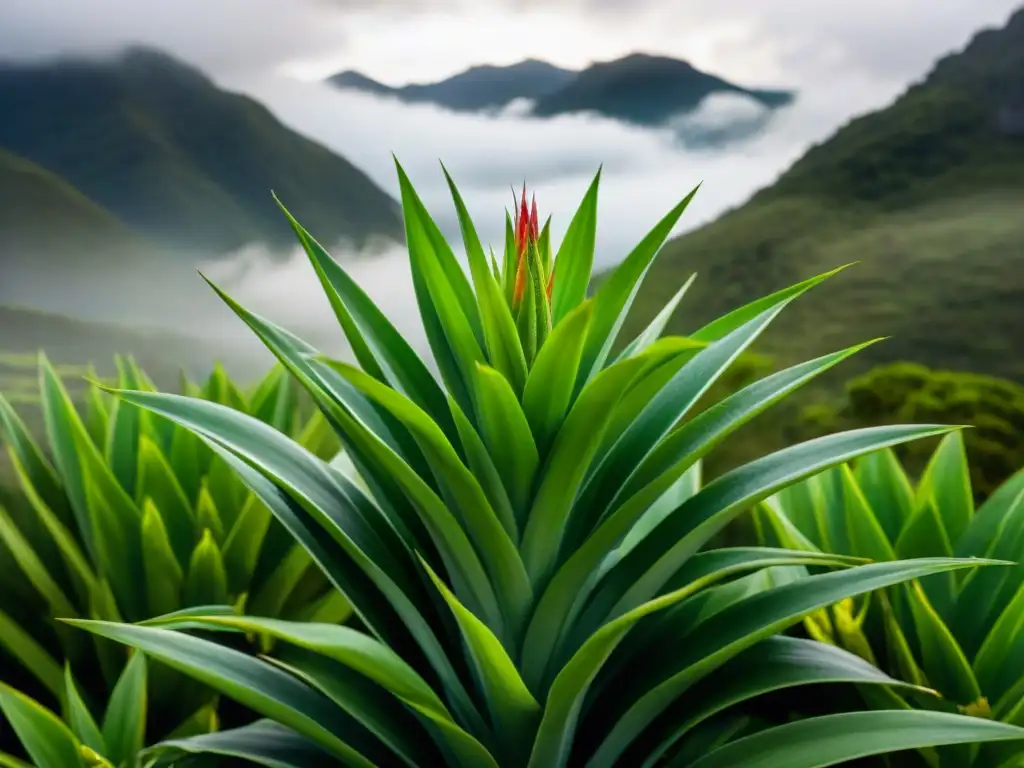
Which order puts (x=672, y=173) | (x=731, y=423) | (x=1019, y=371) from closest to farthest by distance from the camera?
(x=731, y=423), (x=1019, y=371), (x=672, y=173)

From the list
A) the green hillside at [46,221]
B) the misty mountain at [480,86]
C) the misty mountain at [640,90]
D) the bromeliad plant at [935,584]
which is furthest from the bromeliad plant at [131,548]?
the misty mountain at [640,90]

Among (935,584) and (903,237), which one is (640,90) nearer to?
(903,237)

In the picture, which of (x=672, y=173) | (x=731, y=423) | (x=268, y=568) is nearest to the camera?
(x=731, y=423)

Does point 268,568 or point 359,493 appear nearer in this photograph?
point 359,493

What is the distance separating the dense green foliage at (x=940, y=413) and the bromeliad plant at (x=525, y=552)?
3.71ft

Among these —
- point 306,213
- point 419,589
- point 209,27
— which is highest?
point 209,27

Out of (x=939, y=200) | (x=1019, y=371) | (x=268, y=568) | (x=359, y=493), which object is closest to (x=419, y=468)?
(x=359, y=493)

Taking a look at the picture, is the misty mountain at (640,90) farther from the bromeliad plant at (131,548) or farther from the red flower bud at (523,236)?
the red flower bud at (523,236)

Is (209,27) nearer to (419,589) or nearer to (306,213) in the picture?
(306,213)

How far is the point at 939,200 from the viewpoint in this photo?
2375 millimetres

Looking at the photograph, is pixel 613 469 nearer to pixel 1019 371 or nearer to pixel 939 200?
pixel 1019 371

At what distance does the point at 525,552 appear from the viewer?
1.33 feet

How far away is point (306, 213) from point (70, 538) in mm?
1657

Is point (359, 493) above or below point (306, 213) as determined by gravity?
below
